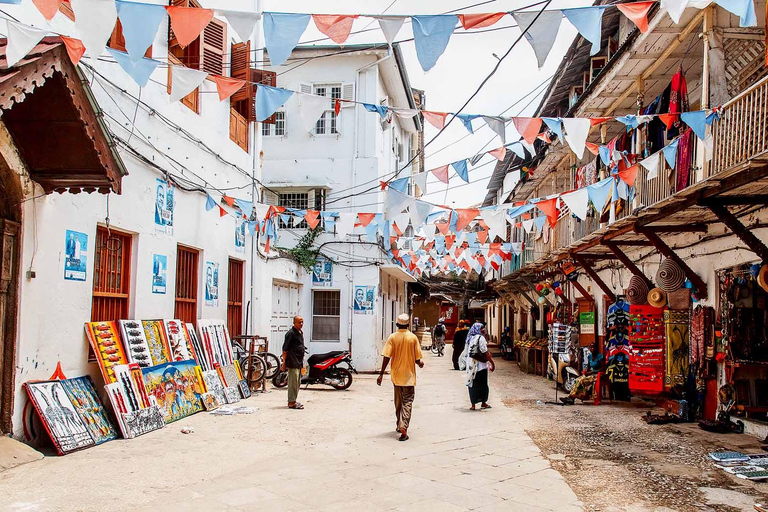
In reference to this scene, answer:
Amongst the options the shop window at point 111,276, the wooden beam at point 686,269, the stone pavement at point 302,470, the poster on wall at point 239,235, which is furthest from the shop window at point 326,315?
the wooden beam at point 686,269

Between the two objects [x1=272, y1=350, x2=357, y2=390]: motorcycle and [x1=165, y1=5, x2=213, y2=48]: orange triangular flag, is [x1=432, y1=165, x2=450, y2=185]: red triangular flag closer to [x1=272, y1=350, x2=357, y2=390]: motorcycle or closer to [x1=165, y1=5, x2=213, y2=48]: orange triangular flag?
[x1=165, y1=5, x2=213, y2=48]: orange triangular flag

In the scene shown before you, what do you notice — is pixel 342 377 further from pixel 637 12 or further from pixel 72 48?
pixel 637 12

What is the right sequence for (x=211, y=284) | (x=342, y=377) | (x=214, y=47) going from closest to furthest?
(x=214, y=47)
(x=211, y=284)
(x=342, y=377)

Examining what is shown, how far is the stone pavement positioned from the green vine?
9433 mm

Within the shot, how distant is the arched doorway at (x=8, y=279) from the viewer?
721 centimetres

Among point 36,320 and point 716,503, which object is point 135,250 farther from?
point 716,503

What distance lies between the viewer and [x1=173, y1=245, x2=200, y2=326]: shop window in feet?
39.2

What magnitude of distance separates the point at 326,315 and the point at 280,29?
51.4 feet

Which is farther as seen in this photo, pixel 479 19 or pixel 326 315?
pixel 326 315

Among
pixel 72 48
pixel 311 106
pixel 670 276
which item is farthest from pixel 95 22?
pixel 670 276

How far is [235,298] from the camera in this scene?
15.0m

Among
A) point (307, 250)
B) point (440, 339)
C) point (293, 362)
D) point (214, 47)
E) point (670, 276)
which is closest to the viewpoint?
point (670, 276)

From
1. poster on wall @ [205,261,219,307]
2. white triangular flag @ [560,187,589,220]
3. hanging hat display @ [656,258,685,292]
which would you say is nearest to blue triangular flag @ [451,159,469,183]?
white triangular flag @ [560,187,589,220]

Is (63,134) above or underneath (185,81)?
underneath
